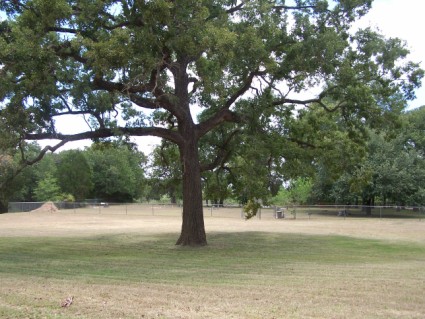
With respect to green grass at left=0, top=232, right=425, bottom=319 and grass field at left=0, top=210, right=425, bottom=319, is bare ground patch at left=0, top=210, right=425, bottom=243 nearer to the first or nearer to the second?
grass field at left=0, top=210, right=425, bottom=319

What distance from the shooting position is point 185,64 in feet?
65.2

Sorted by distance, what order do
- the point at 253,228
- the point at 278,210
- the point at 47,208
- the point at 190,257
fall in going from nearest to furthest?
the point at 190,257
the point at 253,228
the point at 278,210
the point at 47,208

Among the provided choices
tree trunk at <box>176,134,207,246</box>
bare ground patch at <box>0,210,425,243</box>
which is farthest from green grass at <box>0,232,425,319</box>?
bare ground patch at <box>0,210,425,243</box>

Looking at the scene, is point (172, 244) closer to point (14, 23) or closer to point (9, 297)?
point (14, 23)

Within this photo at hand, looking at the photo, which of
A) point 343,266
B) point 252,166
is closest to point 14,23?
point 252,166

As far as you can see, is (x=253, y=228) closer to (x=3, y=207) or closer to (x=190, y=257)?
(x=190, y=257)

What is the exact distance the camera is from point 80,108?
63.2ft

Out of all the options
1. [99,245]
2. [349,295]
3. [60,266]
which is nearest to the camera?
[349,295]

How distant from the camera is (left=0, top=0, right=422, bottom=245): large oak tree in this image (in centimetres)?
1534

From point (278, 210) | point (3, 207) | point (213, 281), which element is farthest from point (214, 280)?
point (3, 207)

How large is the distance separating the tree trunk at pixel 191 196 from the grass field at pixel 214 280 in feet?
2.60

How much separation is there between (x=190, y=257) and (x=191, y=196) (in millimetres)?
3973

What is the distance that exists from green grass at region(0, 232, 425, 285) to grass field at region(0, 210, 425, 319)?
0.11 feet

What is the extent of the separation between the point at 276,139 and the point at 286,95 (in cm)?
244
